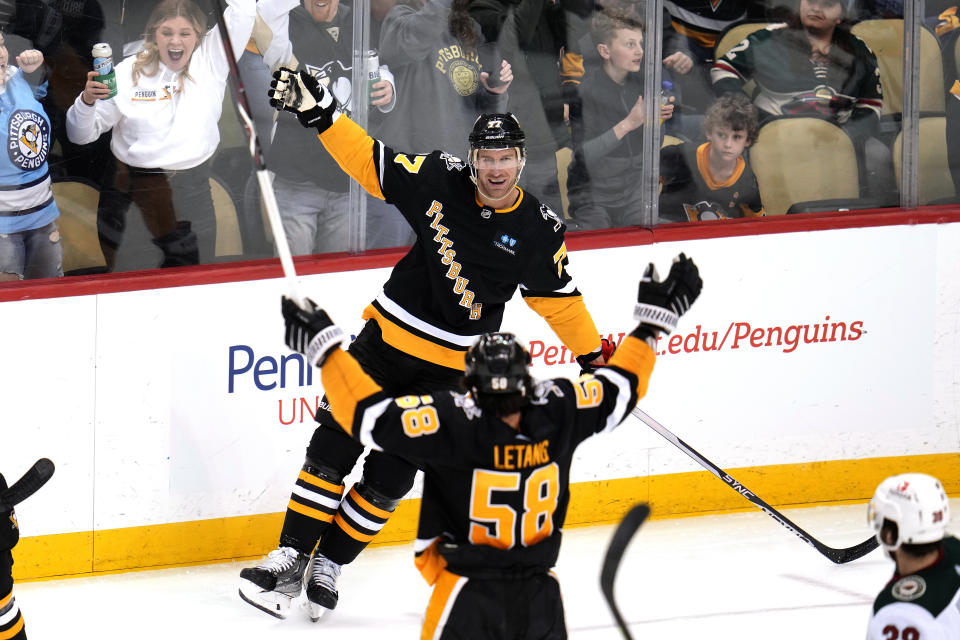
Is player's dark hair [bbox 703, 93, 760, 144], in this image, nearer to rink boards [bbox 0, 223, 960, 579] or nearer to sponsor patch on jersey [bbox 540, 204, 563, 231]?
rink boards [bbox 0, 223, 960, 579]

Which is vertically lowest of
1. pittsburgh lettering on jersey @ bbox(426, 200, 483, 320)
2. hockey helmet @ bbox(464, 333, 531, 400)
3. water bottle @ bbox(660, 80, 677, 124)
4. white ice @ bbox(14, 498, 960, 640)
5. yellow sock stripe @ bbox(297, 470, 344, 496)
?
white ice @ bbox(14, 498, 960, 640)

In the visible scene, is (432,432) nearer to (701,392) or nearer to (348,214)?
(348,214)

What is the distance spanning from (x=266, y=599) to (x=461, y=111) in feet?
6.42

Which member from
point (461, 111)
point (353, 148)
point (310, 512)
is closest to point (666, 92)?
point (461, 111)

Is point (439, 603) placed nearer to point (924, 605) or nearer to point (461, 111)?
point (924, 605)

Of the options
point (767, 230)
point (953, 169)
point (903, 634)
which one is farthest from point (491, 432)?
point (953, 169)

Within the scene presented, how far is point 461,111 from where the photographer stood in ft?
16.4

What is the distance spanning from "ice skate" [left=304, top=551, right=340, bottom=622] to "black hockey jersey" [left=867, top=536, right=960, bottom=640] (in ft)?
6.70

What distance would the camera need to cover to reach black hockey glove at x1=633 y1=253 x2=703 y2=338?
3.02m

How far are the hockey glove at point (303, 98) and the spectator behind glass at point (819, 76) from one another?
6.68ft

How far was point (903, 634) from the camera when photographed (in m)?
2.39

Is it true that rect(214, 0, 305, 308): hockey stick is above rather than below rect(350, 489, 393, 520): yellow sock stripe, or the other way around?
above

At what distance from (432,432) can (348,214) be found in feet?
7.47

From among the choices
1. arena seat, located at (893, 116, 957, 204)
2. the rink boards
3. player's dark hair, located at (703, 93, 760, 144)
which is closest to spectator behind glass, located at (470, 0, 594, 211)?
the rink boards
